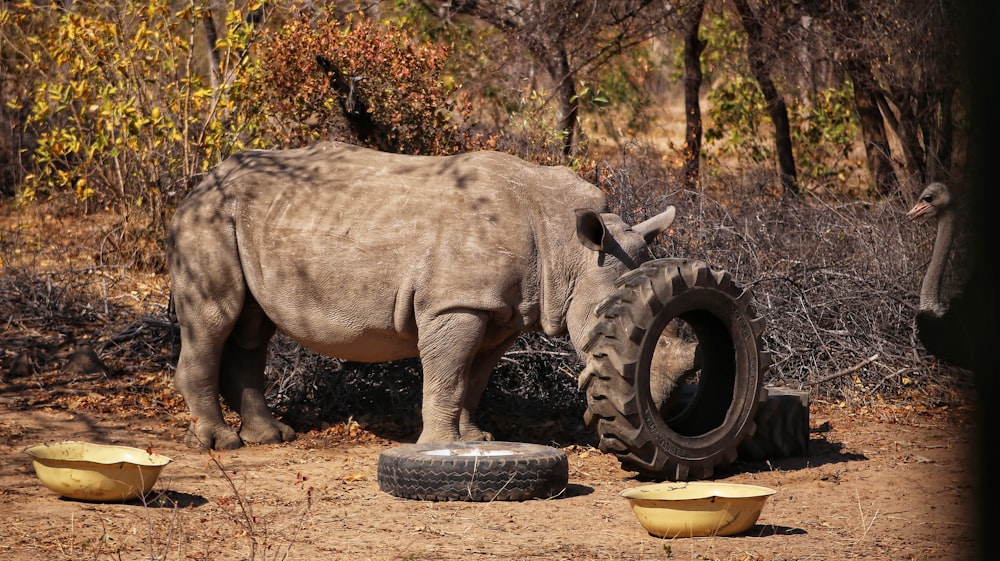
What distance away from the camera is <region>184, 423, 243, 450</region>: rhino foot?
7773 mm

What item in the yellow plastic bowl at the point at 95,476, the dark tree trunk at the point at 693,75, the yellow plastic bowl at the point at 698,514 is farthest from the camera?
the dark tree trunk at the point at 693,75

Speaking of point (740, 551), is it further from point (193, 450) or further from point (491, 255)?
point (193, 450)

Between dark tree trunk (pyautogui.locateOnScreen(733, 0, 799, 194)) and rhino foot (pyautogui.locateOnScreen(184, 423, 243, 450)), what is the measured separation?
8.08 meters

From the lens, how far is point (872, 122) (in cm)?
1452

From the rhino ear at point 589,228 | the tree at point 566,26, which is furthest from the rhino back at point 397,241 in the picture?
the tree at point 566,26

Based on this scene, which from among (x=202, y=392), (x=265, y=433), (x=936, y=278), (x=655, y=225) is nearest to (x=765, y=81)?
(x=936, y=278)

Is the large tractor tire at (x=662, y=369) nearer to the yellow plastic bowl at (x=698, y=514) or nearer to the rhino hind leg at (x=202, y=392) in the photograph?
the yellow plastic bowl at (x=698, y=514)

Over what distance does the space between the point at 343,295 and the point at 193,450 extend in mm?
1437

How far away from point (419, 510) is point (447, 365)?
133 cm

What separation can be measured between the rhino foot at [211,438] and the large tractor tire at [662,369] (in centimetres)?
252

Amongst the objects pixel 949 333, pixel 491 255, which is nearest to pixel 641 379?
pixel 491 255

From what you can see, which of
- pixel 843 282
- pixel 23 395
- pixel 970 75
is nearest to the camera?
pixel 970 75

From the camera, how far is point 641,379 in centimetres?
658

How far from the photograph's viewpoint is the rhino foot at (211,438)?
7.77 meters
